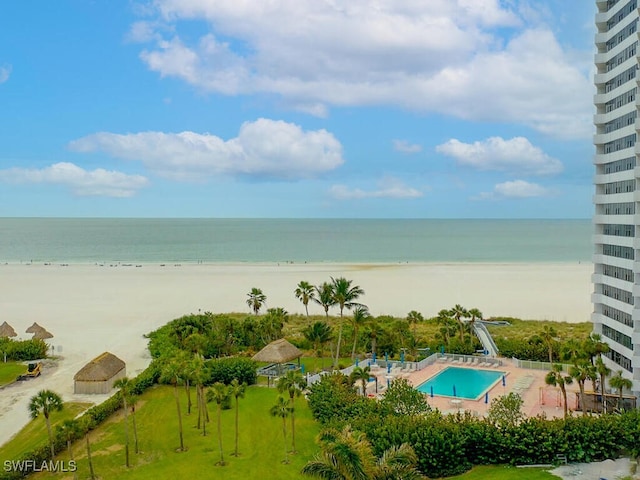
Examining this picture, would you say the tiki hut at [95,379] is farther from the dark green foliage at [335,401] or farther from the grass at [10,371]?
the dark green foliage at [335,401]

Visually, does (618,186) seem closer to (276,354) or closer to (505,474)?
(505,474)

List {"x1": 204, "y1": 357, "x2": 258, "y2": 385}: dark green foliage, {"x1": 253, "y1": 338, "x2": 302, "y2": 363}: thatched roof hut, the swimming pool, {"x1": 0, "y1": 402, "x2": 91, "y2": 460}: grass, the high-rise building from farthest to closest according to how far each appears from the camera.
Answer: {"x1": 253, "y1": 338, "x2": 302, "y2": 363}: thatched roof hut, {"x1": 204, "y1": 357, "x2": 258, "y2": 385}: dark green foliage, the swimming pool, the high-rise building, {"x1": 0, "y1": 402, "x2": 91, "y2": 460}: grass

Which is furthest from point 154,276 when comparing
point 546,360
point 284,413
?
point 284,413

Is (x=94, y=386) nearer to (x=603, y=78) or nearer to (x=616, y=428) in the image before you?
(x=616, y=428)

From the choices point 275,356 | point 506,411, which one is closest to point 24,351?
point 275,356

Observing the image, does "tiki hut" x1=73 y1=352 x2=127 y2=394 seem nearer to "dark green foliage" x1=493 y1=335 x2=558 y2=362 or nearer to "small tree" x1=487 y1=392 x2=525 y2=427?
"small tree" x1=487 y1=392 x2=525 y2=427

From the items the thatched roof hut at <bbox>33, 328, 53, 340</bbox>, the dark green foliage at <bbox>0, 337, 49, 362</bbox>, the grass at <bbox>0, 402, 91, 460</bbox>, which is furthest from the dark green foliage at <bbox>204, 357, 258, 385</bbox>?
the thatched roof hut at <bbox>33, 328, 53, 340</bbox>

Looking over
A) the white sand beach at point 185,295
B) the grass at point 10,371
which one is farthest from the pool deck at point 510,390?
the grass at point 10,371
